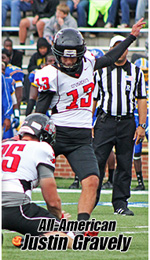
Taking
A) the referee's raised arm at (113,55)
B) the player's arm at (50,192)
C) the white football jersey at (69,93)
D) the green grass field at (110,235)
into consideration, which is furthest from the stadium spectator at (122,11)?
the player's arm at (50,192)

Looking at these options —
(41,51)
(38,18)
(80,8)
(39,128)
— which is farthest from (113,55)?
(80,8)

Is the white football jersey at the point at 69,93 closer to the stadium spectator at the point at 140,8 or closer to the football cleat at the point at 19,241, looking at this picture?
the football cleat at the point at 19,241

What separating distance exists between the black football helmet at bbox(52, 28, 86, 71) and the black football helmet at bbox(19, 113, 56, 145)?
820 millimetres

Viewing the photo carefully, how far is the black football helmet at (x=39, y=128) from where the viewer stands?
4547 millimetres

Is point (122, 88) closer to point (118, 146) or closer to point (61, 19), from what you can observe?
point (118, 146)

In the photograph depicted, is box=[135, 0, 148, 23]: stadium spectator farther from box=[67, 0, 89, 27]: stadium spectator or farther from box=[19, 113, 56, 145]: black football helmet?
box=[19, 113, 56, 145]: black football helmet

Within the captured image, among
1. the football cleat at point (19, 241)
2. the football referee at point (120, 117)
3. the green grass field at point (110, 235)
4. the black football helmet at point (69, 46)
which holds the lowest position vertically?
the green grass field at point (110, 235)

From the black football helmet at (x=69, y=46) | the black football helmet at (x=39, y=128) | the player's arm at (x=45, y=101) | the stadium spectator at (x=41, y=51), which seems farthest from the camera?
the stadium spectator at (x=41, y=51)

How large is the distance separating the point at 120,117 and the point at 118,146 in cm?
32

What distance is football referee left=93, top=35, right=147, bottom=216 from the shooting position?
6996mm

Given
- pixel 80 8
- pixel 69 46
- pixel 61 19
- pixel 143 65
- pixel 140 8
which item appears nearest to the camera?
pixel 69 46

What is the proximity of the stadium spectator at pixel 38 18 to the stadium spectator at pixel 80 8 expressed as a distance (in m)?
0.57

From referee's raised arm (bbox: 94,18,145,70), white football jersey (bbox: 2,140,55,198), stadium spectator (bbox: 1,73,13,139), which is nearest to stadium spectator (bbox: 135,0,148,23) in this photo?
stadium spectator (bbox: 1,73,13,139)

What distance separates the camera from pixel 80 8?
1445 cm
